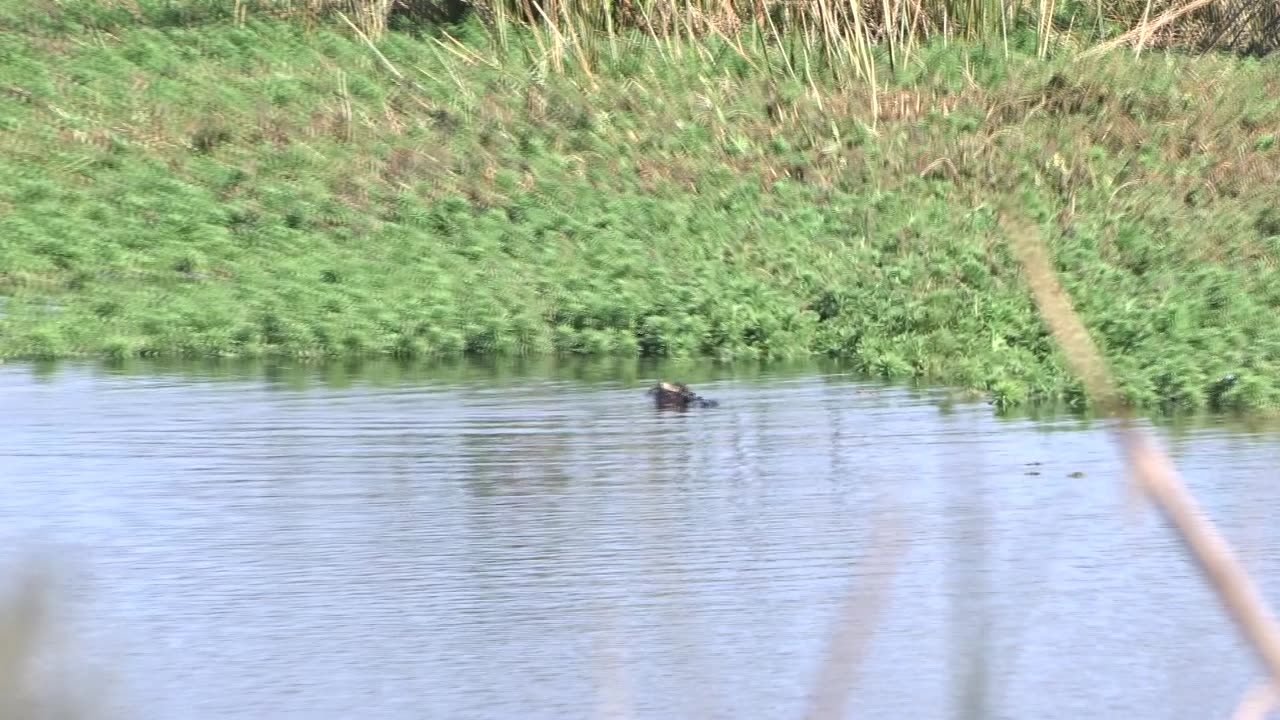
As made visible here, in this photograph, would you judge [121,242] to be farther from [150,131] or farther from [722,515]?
[722,515]

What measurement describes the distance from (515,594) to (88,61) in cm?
1261

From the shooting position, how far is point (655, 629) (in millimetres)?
5258

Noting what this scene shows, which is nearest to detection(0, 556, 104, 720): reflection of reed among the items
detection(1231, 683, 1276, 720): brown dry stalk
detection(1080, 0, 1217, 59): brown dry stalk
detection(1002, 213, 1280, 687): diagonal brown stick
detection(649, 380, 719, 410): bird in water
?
detection(1002, 213, 1280, 687): diagonal brown stick

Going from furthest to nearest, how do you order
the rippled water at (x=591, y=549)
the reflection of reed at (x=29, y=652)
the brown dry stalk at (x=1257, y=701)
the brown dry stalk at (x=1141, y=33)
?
the brown dry stalk at (x=1141, y=33)
the rippled water at (x=591, y=549)
the reflection of reed at (x=29, y=652)
the brown dry stalk at (x=1257, y=701)

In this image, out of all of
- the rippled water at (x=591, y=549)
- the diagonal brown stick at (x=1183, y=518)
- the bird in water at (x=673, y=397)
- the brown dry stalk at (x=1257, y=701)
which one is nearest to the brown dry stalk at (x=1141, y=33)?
the rippled water at (x=591, y=549)

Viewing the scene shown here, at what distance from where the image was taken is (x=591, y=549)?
6.23 metres

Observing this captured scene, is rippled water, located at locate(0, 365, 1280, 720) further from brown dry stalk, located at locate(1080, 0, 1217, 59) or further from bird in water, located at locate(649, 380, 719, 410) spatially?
brown dry stalk, located at locate(1080, 0, 1217, 59)

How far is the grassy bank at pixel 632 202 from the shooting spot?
11023mm

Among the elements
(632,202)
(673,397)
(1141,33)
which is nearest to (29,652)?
(673,397)

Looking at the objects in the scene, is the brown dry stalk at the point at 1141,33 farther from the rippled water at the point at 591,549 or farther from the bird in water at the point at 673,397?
the bird in water at the point at 673,397

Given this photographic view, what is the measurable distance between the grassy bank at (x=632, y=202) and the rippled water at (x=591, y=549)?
4.86ft

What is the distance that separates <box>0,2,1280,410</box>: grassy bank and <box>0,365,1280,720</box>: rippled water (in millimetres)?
1481

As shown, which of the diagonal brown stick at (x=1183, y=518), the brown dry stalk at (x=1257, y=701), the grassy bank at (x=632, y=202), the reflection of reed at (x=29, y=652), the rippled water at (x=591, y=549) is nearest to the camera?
the diagonal brown stick at (x=1183, y=518)

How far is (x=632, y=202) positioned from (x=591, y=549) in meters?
7.61
